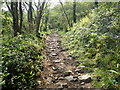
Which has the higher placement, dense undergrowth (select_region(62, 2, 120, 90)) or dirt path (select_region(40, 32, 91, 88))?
dense undergrowth (select_region(62, 2, 120, 90))

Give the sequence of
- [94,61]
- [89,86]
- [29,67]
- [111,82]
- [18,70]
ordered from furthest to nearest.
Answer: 1. [94,61]
2. [29,67]
3. [18,70]
4. [89,86]
5. [111,82]

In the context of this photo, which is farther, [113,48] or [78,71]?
[113,48]

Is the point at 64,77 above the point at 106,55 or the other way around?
the other way around

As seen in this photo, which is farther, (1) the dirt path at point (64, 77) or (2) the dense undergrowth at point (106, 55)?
(1) the dirt path at point (64, 77)

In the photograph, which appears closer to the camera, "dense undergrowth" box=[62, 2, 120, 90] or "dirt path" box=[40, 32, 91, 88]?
"dense undergrowth" box=[62, 2, 120, 90]

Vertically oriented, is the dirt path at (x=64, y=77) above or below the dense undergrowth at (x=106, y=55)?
below

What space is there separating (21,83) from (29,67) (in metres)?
1.00

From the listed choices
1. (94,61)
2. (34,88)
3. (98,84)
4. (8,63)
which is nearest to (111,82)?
(98,84)

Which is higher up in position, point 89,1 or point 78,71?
point 89,1

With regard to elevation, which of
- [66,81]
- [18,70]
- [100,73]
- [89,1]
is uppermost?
[89,1]

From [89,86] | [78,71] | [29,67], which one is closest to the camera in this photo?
[89,86]

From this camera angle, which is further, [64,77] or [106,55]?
[106,55]

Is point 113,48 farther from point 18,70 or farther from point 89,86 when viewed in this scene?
point 18,70

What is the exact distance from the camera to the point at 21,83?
414 cm
